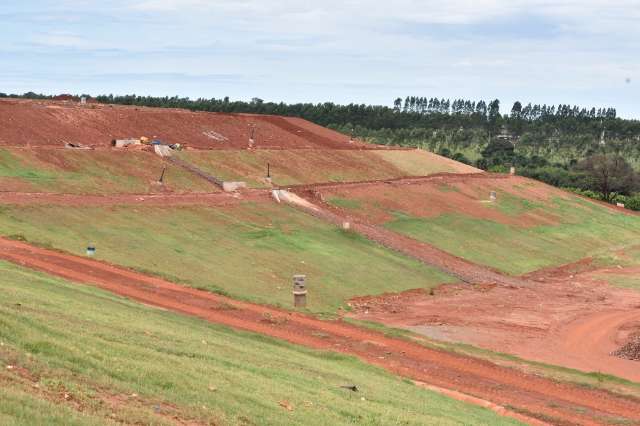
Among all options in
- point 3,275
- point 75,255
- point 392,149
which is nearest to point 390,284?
point 75,255

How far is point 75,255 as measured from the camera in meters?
38.4

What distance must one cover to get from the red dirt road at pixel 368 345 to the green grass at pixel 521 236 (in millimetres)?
29485

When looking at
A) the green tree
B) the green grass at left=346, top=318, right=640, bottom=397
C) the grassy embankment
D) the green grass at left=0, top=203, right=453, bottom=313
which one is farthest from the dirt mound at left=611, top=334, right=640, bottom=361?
the green tree

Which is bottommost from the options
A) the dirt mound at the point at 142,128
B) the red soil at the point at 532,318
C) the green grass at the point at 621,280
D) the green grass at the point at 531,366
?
the red soil at the point at 532,318

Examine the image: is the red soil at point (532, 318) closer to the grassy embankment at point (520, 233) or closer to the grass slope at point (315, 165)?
the grassy embankment at point (520, 233)

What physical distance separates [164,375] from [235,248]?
1240 inches

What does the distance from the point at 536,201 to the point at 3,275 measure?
69.2 meters

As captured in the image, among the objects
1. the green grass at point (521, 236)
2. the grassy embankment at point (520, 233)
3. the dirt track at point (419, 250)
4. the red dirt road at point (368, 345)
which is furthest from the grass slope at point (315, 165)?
the red dirt road at point (368, 345)

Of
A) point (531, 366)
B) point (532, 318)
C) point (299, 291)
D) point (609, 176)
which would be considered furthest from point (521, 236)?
point (609, 176)

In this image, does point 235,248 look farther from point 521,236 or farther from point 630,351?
point 521,236

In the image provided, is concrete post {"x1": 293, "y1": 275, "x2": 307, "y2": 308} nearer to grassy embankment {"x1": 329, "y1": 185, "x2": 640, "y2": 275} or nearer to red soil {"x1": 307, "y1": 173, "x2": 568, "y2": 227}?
grassy embankment {"x1": 329, "y1": 185, "x2": 640, "y2": 275}

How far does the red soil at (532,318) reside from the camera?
3675cm

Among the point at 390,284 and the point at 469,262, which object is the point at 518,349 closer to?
the point at 390,284

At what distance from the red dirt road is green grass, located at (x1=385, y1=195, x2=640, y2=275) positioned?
29.5 metres
